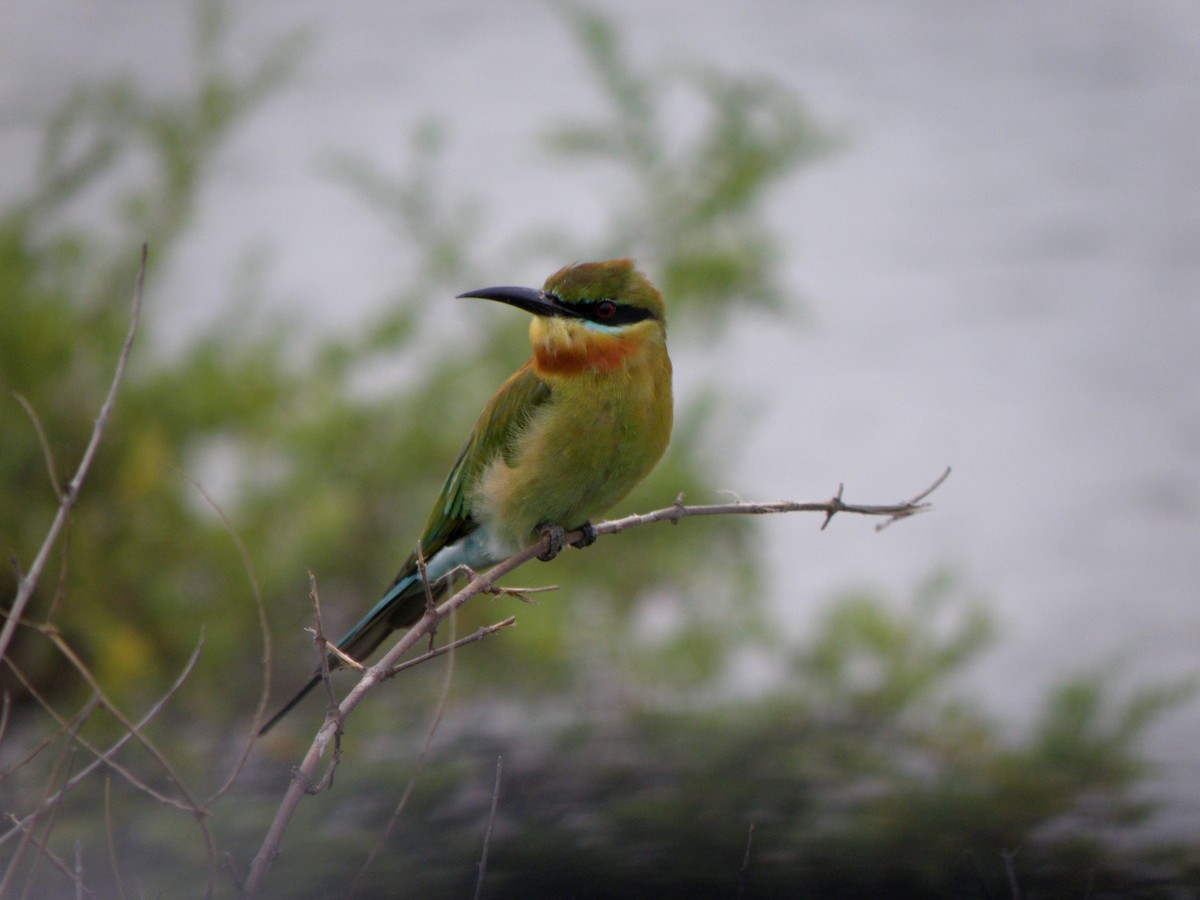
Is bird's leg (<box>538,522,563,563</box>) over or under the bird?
under

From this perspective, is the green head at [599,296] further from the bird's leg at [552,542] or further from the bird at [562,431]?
the bird's leg at [552,542]

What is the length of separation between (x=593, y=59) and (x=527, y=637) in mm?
1455

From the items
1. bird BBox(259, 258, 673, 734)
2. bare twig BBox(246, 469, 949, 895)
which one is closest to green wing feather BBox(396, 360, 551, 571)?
bird BBox(259, 258, 673, 734)

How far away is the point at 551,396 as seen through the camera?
1.93 metres

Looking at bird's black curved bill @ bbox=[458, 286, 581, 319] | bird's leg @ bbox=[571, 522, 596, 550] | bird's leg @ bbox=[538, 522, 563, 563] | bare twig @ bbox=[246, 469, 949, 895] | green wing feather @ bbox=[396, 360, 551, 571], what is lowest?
bare twig @ bbox=[246, 469, 949, 895]

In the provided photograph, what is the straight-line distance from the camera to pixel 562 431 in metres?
1.89

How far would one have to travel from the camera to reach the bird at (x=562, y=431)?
1866 mm

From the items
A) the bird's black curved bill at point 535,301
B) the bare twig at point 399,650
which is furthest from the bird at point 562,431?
the bare twig at point 399,650

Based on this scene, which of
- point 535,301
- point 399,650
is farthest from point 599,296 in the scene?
point 399,650

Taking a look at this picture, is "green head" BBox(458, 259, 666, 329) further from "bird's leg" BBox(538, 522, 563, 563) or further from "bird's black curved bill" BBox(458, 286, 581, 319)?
"bird's leg" BBox(538, 522, 563, 563)

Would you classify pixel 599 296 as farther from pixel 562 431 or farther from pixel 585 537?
pixel 585 537

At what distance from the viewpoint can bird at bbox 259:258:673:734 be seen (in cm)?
187

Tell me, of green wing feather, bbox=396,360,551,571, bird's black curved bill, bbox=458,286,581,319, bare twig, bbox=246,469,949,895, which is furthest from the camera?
green wing feather, bbox=396,360,551,571

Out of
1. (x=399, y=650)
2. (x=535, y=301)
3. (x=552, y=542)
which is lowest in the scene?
(x=399, y=650)
